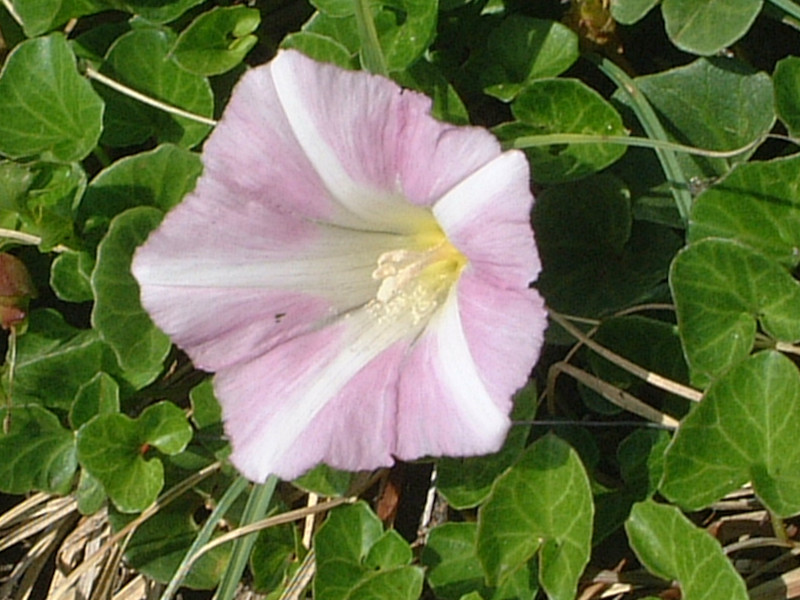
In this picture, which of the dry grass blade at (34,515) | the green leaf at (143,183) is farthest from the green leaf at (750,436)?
the dry grass blade at (34,515)

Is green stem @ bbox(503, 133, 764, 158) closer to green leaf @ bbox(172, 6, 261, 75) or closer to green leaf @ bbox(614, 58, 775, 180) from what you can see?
green leaf @ bbox(614, 58, 775, 180)

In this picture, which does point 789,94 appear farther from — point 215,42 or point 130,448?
point 130,448

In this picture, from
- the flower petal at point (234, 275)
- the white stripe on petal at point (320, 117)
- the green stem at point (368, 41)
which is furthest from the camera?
the green stem at point (368, 41)

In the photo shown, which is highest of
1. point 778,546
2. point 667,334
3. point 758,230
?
point 758,230

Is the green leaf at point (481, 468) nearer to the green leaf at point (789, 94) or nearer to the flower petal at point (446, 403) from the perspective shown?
the flower petal at point (446, 403)

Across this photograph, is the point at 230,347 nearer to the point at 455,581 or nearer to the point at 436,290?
the point at 436,290

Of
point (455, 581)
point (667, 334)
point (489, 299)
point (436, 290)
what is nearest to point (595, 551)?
point (455, 581)
